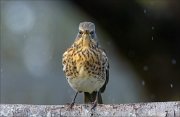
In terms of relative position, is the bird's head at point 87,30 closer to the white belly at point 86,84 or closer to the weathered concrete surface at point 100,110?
the white belly at point 86,84

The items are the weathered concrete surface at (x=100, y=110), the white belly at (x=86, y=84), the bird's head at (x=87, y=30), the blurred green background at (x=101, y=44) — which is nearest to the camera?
the weathered concrete surface at (x=100, y=110)

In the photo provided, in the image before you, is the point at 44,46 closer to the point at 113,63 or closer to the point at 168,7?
the point at 113,63

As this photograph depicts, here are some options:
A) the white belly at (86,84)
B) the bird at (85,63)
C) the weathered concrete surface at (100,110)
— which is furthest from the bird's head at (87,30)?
the weathered concrete surface at (100,110)

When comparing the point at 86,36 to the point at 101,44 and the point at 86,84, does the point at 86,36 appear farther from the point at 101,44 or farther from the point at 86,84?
the point at 101,44

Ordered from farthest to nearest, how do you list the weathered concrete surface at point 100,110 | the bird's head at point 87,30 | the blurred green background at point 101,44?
the blurred green background at point 101,44, the bird's head at point 87,30, the weathered concrete surface at point 100,110

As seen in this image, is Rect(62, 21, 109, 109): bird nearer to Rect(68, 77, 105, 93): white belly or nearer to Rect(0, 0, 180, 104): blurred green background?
Rect(68, 77, 105, 93): white belly

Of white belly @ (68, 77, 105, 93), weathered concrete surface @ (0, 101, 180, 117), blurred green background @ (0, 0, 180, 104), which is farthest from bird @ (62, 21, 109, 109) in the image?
blurred green background @ (0, 0, 180, 104)

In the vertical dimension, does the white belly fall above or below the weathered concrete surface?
above
